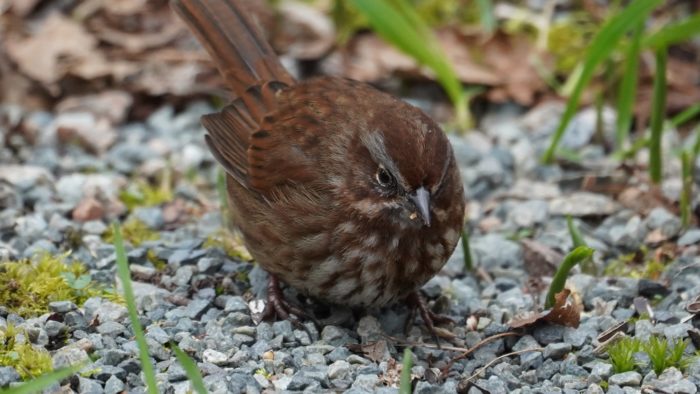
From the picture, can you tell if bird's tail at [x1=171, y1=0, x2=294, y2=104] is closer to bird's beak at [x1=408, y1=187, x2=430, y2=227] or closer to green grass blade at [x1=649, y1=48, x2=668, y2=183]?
bird's beak at [x1=408, y1=187, x2=430, y2=227]

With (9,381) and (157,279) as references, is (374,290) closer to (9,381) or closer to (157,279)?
(157,279)

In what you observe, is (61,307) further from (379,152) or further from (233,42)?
(233,42)

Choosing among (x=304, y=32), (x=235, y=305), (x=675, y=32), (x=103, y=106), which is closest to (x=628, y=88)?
(x=675, y=32)

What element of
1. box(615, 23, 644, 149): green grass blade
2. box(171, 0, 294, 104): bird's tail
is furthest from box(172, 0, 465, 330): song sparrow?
box(615, 23, 644, 149): green grass blade

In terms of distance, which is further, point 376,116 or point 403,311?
point 403,311

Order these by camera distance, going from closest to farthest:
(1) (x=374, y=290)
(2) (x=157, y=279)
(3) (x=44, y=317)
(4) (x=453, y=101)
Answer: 1. (3) (x=44, y=317)
2. (1) (x=374, y=290)
3. (2) (x=157, y=279)
4. (4) (x=453, y=101)

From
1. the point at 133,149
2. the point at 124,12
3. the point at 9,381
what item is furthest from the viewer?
the point at 124,12

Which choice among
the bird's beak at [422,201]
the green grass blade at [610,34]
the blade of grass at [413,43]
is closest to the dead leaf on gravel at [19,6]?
the blade of grass at [413,43]

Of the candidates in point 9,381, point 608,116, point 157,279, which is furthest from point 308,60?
point 9,381
